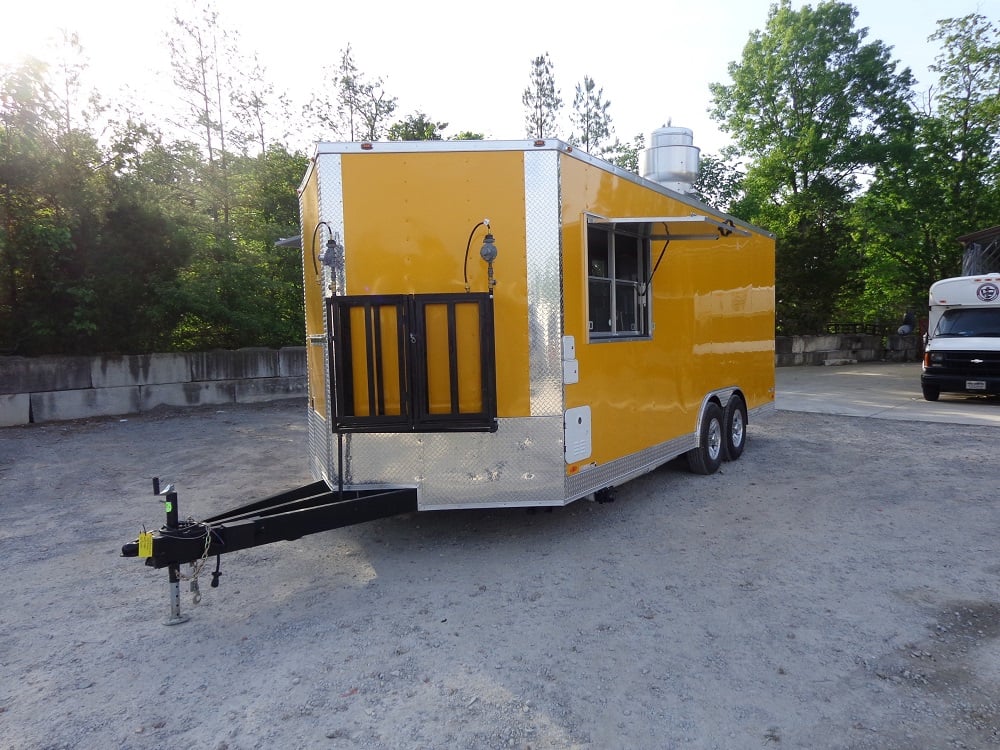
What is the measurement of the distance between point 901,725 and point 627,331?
355 cm

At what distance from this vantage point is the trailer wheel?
7.04 metres

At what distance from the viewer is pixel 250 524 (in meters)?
3.89

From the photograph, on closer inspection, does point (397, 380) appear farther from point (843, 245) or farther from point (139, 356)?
point (843, 245)

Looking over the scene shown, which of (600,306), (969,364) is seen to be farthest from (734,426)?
(969,364)

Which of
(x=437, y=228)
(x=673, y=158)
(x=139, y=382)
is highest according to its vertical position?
(x=673, y=158)

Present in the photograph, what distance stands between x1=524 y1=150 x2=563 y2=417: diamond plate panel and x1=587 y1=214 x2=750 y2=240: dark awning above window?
0.50 metres

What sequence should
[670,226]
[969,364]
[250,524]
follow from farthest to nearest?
[969,364] → [670,226] → [250,524]

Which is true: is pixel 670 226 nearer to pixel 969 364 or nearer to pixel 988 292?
pixel 969 364

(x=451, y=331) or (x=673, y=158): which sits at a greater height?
(x=673, y=158)

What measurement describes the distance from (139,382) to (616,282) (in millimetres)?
10300

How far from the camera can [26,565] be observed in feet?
16.0

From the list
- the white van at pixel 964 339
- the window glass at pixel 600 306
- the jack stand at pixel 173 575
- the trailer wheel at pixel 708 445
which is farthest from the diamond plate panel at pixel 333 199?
the white van at pixel 964 339

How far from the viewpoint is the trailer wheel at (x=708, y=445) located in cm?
704

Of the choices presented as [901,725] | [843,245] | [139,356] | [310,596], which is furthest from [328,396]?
[843,245]
